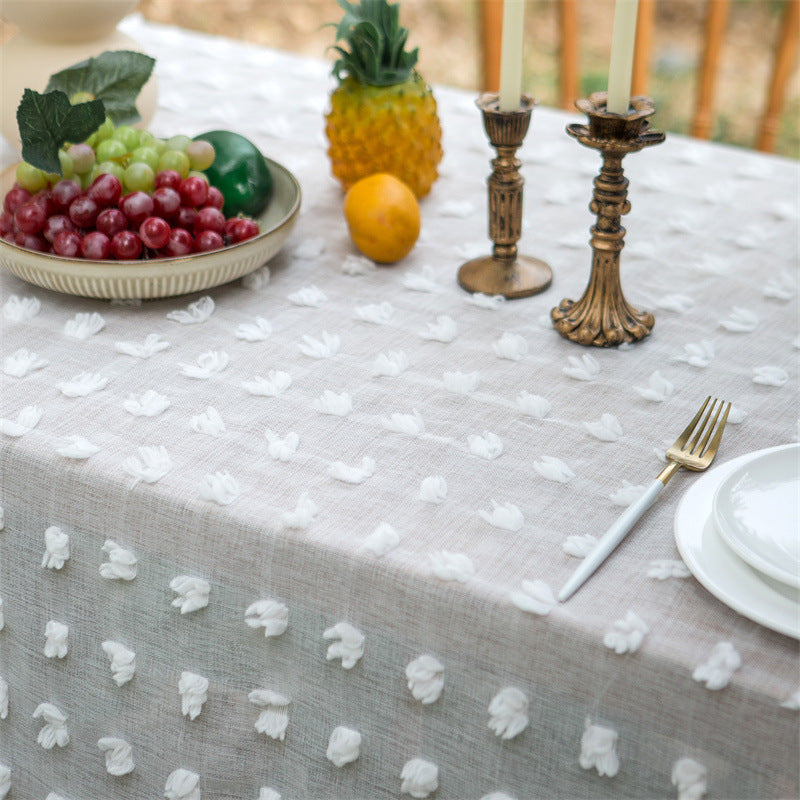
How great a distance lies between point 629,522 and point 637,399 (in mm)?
177

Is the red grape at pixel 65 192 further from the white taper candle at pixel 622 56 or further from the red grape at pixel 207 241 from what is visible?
the white taper candle at pixel 622 56

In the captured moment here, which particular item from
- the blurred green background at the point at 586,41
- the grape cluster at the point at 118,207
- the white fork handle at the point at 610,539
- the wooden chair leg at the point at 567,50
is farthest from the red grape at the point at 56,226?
the blurred green background at the point at 586,41

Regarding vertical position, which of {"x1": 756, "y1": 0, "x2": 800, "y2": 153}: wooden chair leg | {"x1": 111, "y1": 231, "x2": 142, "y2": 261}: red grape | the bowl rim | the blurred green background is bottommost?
the blurred green background

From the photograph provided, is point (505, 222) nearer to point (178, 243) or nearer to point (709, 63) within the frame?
point (178, 243)

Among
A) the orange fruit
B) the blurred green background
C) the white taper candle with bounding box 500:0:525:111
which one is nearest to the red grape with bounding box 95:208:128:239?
the orange fruit

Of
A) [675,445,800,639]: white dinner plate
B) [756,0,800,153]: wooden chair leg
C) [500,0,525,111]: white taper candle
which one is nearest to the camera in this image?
[675,445,800,639]: white dinner plate

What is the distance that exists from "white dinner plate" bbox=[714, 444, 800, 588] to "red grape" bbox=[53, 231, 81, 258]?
0.59 m

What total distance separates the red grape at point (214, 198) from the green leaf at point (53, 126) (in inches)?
4.5

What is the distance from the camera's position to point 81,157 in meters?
0.87

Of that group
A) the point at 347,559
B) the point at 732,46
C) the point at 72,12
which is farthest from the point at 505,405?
the point at 732,46

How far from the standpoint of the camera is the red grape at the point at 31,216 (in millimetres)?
854

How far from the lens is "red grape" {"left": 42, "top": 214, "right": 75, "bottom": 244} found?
0.85 meters

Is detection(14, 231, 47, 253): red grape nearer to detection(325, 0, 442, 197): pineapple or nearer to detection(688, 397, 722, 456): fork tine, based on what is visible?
detection(325, 0, 442, 197): pineapple

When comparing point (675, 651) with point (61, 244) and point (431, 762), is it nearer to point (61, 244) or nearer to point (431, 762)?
point (431, 762)
